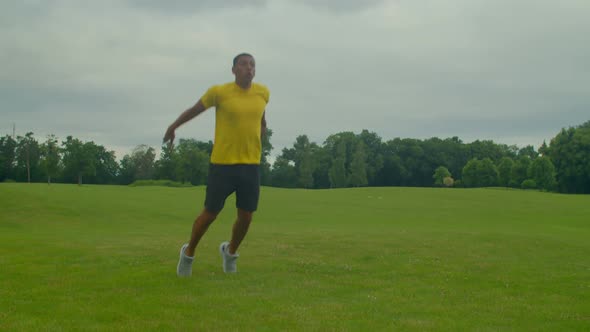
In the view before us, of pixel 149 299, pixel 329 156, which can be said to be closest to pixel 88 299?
pixel 149 299

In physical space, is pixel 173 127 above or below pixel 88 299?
above

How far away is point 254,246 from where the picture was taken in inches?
476

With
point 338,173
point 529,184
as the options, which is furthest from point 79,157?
point 529,184

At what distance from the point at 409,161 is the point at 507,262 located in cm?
11314

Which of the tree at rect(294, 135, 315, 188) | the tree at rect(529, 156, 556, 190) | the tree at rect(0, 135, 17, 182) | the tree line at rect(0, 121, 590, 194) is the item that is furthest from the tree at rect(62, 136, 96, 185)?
the tree at rect(529, 156, 556, 190)

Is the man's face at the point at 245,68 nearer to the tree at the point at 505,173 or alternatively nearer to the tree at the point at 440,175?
the tree at the point at 505,173

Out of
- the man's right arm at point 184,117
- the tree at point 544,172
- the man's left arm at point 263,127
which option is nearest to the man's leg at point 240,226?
the man's left arm at point 263,127

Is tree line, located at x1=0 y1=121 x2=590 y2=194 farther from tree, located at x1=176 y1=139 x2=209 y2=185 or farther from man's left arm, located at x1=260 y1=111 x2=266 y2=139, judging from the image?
man's left arm, located at x1=260 y1=111 x2=266 y2=139

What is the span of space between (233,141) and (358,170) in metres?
102

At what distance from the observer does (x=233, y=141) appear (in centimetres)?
727

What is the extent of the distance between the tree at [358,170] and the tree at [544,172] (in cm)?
3529

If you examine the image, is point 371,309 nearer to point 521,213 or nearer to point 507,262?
point 507,262

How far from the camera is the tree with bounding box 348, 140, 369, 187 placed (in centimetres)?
10819

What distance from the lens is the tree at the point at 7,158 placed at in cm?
9662
